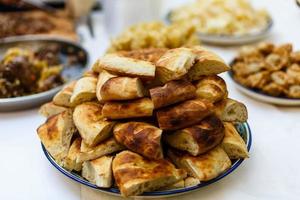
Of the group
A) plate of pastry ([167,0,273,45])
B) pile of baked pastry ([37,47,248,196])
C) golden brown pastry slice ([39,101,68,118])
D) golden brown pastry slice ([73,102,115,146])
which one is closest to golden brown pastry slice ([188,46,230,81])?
pile of baked pastry ([37,47,248,196])

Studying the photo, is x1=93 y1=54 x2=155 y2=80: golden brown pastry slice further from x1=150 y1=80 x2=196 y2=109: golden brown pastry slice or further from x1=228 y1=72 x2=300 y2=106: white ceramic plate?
x1=228 y1=72 x2=300 y2=106: white ceramic plate

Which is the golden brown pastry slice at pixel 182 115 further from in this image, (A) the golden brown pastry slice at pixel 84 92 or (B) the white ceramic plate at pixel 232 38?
(B) the white ceramic plate at pixel 232 38

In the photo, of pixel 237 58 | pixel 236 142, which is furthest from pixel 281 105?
pixel 236 142

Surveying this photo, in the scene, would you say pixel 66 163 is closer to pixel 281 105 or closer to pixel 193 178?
pixel 193 178

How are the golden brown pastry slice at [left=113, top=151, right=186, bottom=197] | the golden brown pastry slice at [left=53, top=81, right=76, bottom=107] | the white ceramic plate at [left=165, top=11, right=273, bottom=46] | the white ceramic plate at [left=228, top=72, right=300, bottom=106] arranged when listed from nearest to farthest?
the golden brown pastry slice at [left=113, top=151, right=186, bottom=197], the golden brown pastry slice at [left=53, top=81, right=76, bottom=107], the white ceramic plate at [left=228, top=72, right=300, bottom=106], the white ceramic plate at [left=165, top=11, right=273, bottom=46]

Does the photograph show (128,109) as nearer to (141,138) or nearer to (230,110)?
(141,138)

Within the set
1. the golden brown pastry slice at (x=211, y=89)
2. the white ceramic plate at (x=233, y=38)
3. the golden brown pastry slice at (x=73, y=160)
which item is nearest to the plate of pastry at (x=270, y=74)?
the white ceramic plate at (x=233, y=38)
